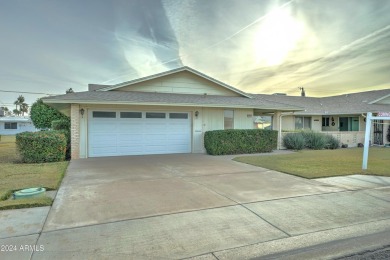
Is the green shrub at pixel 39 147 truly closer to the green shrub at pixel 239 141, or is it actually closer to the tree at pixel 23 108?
the green shrub at pixel 239 141

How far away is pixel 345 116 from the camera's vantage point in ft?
77.3

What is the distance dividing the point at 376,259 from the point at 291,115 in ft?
70.8

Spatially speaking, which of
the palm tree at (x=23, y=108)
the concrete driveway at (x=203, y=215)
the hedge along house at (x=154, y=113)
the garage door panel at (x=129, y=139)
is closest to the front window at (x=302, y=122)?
the hedge along house at (x=154, y=113)

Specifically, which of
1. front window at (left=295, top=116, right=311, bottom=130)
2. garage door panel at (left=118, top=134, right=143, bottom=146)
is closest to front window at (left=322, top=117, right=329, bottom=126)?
front window at (left=295, top=116, right=311, bottom=130)

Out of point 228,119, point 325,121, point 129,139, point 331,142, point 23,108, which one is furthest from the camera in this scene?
→ point 23,108

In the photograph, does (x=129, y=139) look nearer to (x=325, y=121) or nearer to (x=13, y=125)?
(x=325, y=121)

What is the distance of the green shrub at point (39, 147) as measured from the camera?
1092 cm

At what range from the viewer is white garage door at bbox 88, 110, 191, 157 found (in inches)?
509

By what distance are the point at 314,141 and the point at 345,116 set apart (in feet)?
27.3

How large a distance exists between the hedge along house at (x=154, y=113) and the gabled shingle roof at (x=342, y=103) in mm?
8542

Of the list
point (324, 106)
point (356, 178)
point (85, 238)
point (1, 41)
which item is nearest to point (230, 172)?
point (356, 178)

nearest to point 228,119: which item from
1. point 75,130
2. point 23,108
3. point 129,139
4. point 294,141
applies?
point 294,141

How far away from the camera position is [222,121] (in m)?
15.3

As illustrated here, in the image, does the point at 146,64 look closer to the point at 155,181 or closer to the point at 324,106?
the point at 155,181
